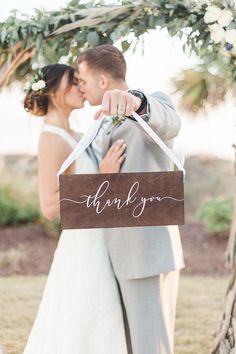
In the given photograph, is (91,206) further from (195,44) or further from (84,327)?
(195,44)

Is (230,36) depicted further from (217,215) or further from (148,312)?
(217,215)

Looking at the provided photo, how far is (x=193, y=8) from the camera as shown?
342 centimetres

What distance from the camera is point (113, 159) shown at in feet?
9.80

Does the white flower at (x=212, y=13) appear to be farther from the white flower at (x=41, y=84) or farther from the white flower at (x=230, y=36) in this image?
the white flower at (x=41, y=84)

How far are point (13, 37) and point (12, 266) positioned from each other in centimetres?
625

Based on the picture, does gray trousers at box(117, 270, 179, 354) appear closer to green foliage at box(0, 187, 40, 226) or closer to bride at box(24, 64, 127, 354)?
bride at box(24, 64, 127, 354)

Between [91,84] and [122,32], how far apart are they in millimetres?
504

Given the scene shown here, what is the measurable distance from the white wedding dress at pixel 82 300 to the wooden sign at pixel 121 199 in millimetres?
791

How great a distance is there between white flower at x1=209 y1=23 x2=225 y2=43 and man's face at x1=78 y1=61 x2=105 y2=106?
1.87 ft

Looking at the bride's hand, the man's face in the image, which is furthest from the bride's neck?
the bride's hand

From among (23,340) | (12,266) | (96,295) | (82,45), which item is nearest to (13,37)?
(82,45)

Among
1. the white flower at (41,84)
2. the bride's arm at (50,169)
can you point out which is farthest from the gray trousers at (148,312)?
the white flower at (41,84)

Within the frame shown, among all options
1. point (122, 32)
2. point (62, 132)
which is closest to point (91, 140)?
point (62, 132)

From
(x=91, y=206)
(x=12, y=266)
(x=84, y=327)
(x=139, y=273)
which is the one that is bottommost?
(x=12, y=266)
